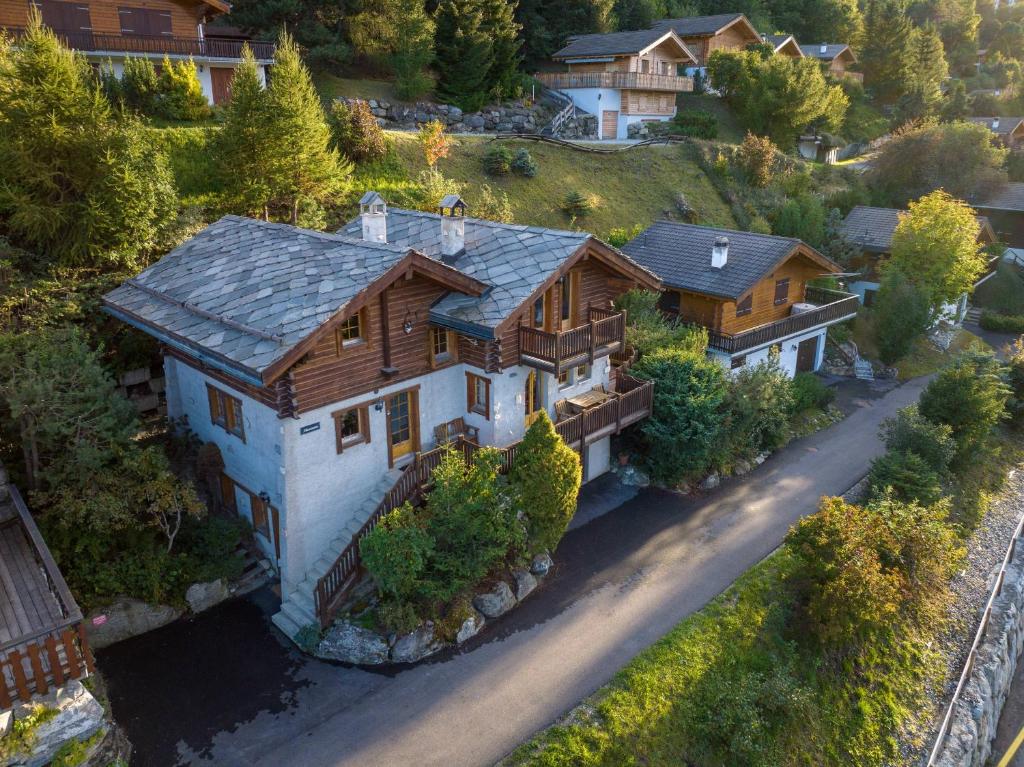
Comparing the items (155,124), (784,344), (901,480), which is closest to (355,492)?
(901,480)

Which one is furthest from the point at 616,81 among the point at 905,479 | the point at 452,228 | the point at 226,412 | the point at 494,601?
the point at 494,601

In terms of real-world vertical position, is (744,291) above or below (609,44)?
below

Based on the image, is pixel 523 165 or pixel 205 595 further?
pixel 523 165

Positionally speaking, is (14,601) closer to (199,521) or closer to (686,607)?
(199,521)

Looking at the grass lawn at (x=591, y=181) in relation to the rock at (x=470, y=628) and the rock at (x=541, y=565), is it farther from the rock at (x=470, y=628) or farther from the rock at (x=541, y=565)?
the rock at (x=470, y=628)

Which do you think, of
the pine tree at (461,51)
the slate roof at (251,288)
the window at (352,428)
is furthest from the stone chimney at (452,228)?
the pine tree at (461,51)

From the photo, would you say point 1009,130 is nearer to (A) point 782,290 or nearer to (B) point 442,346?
(A) point 782,290
